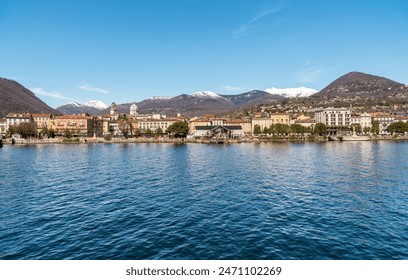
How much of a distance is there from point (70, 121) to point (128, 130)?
3503cm

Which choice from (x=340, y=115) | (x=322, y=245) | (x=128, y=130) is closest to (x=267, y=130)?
(x=340, y=115)

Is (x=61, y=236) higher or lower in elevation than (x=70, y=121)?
lower

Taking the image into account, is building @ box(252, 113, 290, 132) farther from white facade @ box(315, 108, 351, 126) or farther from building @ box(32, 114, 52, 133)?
building @ box(32, 114, 52, 133)

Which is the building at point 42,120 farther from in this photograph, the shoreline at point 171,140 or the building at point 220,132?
the building at point 220,132

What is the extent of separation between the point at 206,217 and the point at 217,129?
141 meters

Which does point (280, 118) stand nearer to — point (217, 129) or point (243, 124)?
point (243, 124)

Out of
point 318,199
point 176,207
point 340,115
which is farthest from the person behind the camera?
point 340,115

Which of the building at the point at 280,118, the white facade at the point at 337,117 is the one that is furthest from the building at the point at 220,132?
the white facade at the point at 337,117

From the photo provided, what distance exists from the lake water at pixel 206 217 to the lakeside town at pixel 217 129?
106178 millimetres

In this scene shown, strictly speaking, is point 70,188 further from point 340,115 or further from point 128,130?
point 340,115

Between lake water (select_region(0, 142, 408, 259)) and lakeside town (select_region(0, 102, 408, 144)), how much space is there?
348ft

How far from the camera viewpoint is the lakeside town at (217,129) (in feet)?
484
